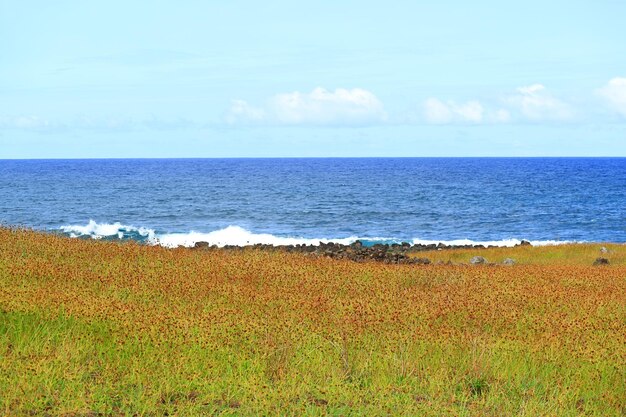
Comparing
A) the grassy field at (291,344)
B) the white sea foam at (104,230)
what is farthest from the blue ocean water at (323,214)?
the grassy field at (291,344)

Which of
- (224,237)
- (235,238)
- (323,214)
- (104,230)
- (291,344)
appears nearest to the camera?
(291,344)

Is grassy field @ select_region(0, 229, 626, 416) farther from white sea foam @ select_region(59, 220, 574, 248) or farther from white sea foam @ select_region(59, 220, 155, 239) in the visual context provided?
white sea foam @ select_region(59, 220, 155, 239)

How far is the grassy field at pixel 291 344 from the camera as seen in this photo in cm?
673

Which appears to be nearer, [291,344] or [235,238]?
[291,344]

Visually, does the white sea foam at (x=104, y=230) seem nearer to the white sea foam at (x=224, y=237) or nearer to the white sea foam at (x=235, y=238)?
the white sea foam at (x=224, y=237)

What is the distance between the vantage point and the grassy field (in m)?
6.73

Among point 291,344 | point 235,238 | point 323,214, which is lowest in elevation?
A: point 235,238

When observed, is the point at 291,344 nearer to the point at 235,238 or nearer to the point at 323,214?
the point at 235,238

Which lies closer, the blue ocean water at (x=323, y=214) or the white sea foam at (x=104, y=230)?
the white sea foam at (x=104, y=230)

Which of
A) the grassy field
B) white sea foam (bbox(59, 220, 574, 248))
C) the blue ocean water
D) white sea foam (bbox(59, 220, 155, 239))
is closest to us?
the grassy field

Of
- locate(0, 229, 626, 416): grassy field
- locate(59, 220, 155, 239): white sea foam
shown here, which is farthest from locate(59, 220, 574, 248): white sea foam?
locate(0, 229, 626, 416): grassy field

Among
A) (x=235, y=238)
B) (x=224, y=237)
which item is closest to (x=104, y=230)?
(x=224, y=237)

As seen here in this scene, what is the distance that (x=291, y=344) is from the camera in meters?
8.29

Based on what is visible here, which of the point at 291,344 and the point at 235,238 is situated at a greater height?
the point at 291,344
